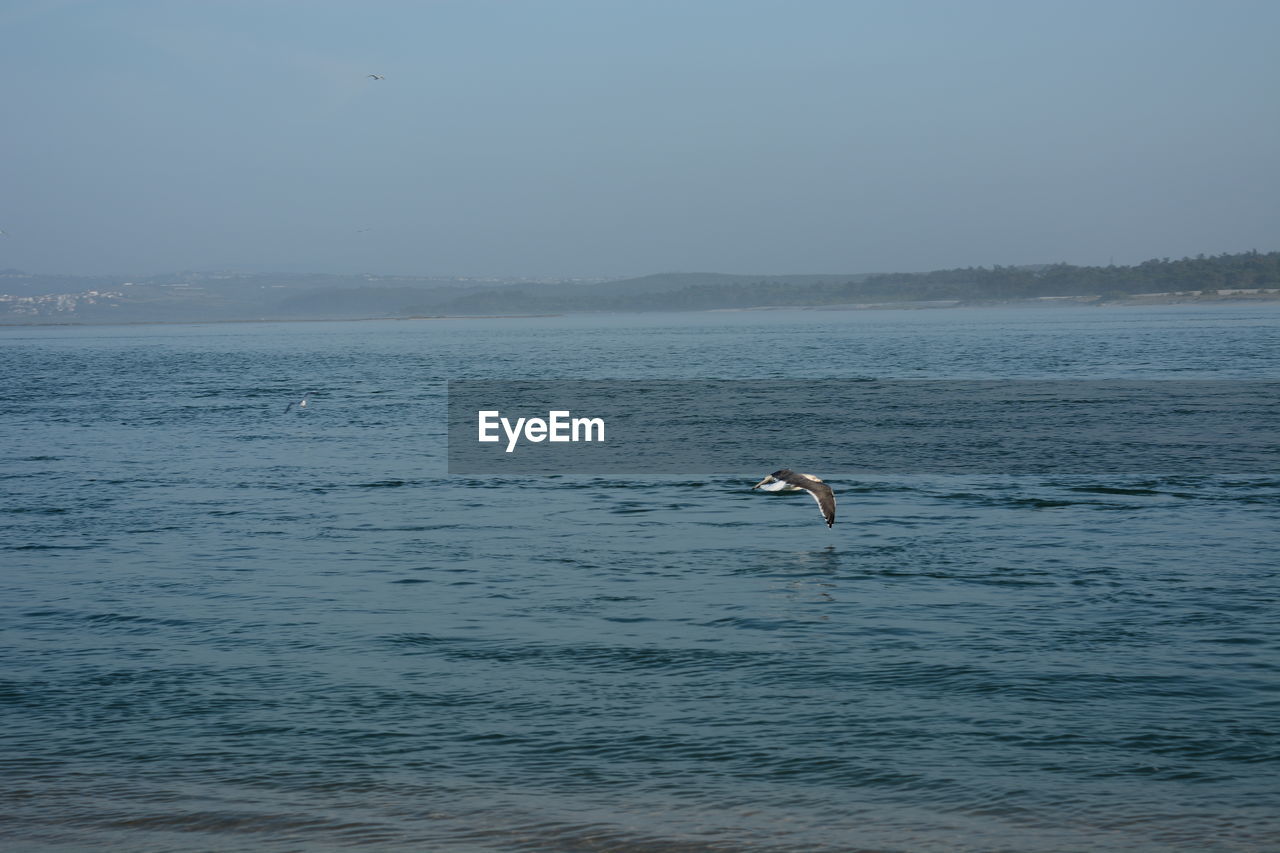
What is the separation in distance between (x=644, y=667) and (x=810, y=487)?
684cm

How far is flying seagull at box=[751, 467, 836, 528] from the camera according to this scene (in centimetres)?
1973

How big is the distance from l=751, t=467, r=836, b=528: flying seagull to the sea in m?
0.74

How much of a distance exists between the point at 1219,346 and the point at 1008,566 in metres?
80.5

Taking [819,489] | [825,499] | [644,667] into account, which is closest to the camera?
[644,667]

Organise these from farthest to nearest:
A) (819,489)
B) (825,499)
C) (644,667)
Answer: (819,489), (825,499), (644,667)

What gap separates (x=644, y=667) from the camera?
14.0 metres

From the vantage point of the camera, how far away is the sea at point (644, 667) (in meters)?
10.1

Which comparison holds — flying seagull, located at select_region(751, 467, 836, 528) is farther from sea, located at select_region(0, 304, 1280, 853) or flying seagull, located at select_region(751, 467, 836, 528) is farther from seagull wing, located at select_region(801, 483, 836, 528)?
sea, located at select_region(0, 304, 1280, 853)

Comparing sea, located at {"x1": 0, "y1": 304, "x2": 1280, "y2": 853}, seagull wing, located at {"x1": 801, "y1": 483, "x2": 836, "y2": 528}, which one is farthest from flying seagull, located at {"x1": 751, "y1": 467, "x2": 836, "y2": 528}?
sea, located at {"x1": 0, "y1": 304, "x2": 1280, "y2": 853}

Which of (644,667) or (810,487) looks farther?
(810,487)

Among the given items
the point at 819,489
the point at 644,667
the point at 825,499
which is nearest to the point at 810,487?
the point at 819,489

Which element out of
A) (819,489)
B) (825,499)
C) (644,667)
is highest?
(819,489)

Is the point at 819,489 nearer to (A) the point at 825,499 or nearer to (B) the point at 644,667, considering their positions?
(A) the point at 825,499

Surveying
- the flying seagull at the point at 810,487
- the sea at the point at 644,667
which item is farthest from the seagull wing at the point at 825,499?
the sea at the point at 644,667
